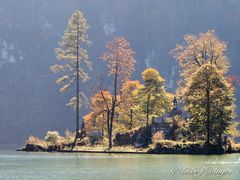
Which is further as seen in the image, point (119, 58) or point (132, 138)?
point (132, 138)

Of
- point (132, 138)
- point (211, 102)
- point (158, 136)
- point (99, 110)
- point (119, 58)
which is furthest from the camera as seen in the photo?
point (99, 110)

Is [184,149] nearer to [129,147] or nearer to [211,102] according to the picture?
[211,102]

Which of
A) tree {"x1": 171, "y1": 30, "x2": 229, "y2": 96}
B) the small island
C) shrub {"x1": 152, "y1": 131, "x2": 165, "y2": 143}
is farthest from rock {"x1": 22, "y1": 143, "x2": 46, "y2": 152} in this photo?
tree {"x1": 171, "y1": 30, "x2": 229, "y2": 96}

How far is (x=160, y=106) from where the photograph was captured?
266 ft

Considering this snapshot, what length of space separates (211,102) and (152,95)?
51.9 ft

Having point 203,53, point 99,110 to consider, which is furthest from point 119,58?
point 99,110

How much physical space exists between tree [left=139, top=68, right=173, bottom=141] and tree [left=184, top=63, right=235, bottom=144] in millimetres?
11594

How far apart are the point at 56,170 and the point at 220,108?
85.2 feet

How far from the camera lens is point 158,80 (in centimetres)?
7725

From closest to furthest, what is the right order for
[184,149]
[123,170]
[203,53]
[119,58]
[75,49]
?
1. [123,170]
2. [184,149]
3. [203,53]
4. [119,58]
5. [75,49]

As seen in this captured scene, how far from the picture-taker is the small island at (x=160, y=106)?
62.1m

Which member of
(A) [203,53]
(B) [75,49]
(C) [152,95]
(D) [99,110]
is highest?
(B) [75,49]

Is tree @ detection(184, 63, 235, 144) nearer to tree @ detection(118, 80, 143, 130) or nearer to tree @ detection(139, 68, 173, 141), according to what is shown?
tree @ detection(139, 68, 173, 141)

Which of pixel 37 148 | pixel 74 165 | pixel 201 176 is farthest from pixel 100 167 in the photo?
pixel 37 148
